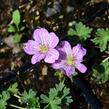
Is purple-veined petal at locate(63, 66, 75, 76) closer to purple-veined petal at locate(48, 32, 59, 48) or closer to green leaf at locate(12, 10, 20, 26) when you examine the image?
purple-veined petal at locate(48, 32, 59, 48)

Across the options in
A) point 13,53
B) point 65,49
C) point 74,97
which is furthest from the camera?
point 13,53

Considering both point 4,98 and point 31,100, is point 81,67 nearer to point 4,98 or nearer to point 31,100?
point 31,100

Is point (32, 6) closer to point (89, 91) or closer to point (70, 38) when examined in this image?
point (70, 38)

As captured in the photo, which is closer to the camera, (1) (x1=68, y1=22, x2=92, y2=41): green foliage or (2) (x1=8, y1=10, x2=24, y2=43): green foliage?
(1) (x1=68, y1=22, x2=92, y2=41): green foliage

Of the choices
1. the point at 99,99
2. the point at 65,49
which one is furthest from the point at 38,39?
the point at 99,99

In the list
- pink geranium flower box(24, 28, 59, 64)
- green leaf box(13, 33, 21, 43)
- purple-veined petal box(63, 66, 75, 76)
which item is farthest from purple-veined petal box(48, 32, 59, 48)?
green leaf box(13, 33, 21, 43)

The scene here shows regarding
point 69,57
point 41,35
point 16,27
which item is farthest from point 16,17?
point 69,57
